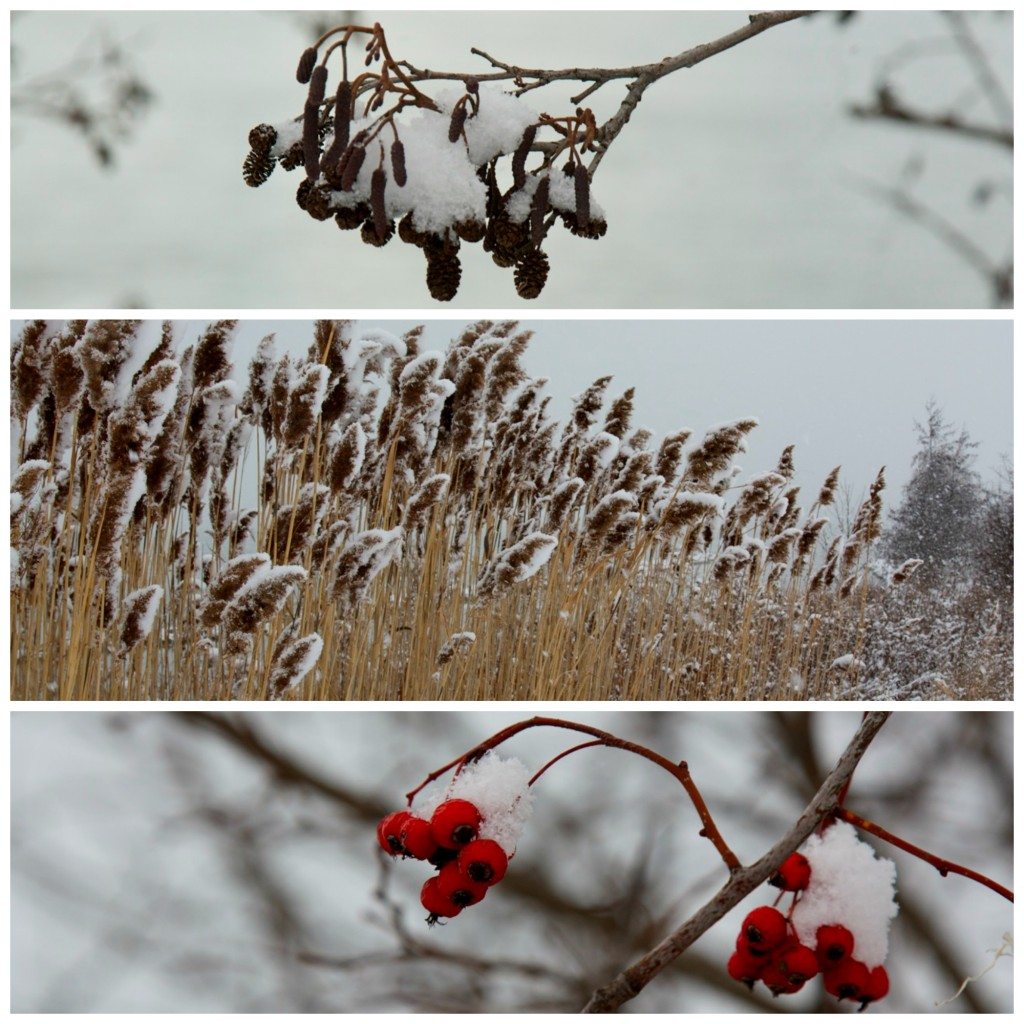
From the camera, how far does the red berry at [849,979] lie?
3.10 ft

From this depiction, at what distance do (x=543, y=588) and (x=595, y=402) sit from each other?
248 mm

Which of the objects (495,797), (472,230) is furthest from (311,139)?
(495,797)

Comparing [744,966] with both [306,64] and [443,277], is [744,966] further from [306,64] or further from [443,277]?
[306,64]

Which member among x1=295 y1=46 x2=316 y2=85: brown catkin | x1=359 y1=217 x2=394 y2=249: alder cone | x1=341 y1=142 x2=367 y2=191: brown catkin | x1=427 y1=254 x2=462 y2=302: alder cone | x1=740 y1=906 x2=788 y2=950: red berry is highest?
Result: x1=295 y1=46 x2=316 y2=85: brown catkin

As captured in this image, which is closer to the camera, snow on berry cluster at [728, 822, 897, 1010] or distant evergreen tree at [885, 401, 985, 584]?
snow on berry cluster at [728, 822, 897, 1010]

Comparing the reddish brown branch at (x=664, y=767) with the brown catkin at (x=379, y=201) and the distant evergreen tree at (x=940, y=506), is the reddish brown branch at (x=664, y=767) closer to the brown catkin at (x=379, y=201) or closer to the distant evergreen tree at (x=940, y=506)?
the brown catkin at (x=379, y=201)

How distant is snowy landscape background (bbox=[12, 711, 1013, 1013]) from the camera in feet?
4.94

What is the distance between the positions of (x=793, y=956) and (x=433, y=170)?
0.70 meters

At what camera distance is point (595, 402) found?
4.74 ft

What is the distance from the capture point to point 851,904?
959 mm

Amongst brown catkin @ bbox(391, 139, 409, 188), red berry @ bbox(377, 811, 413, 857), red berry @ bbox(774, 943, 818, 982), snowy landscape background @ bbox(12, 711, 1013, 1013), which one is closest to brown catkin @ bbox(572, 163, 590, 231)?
brown catkin @ bbox(391, 139, 409, 188)

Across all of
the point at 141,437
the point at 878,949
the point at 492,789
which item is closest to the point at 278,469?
the point at 141,437

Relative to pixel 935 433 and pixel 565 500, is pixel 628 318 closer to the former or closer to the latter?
pixel 565 500

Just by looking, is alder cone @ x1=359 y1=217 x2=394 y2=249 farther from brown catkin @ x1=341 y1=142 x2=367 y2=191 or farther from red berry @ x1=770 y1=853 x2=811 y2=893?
red berry @ x1=770 y1=853 x2=811 y2=893
